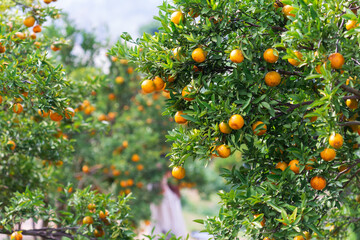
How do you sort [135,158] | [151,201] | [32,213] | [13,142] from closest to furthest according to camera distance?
[32,213], [13,142], [135,158], [151,201]

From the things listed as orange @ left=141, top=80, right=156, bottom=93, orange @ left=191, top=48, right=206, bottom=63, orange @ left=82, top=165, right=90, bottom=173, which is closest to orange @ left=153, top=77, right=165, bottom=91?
orange @ left=141, top=80, right=156, bottom=93

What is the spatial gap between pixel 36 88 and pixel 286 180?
1477 mm

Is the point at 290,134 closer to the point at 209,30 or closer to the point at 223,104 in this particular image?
the point at 223,104

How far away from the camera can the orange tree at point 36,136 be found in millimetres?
2193

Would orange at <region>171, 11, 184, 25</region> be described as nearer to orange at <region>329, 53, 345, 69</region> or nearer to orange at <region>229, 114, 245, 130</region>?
orange at <region>229, 114, 245, 130</region>

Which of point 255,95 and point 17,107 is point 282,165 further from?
point 17,107

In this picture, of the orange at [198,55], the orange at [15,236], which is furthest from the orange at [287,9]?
the orange at [15,236]

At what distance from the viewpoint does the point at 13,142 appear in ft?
9.60

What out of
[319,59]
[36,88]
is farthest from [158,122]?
[319,59]

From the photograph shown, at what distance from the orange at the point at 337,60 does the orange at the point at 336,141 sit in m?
0.30

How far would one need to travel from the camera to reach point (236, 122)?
5.79 feet

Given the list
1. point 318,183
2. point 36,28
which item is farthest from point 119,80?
point 318,183

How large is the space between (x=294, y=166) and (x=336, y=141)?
295mm

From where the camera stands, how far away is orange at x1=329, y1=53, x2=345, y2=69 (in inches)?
64.0
